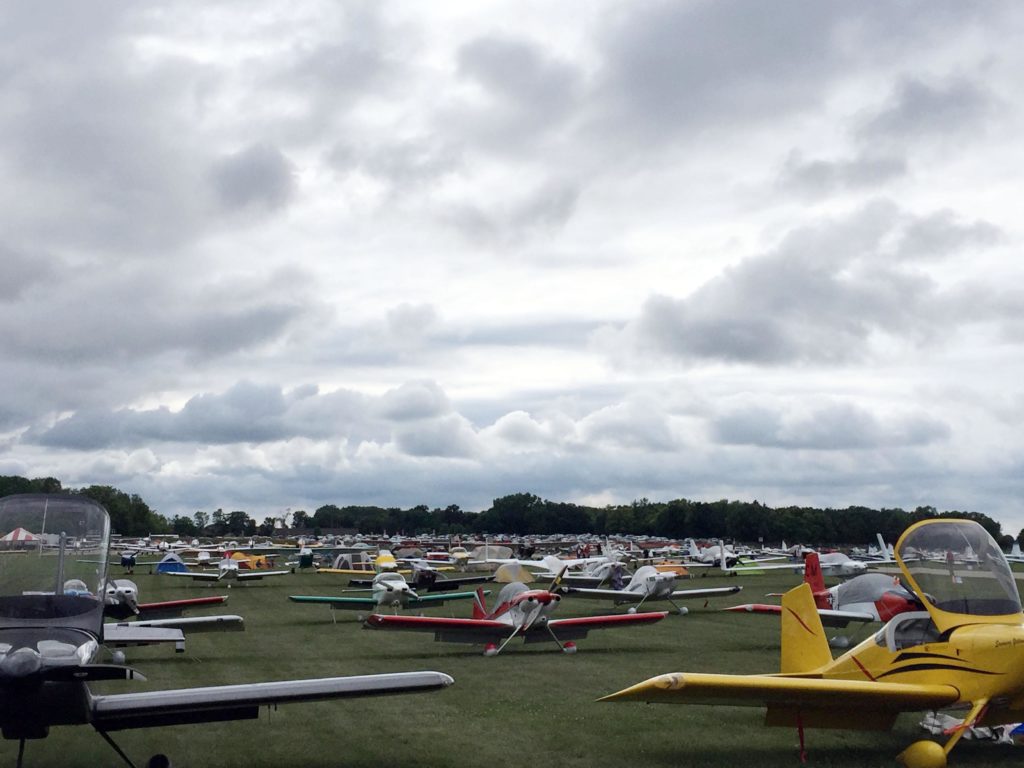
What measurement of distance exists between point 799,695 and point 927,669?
4.31 ft

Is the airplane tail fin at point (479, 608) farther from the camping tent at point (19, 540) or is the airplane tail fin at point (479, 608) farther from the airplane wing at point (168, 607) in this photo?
the camping tent at point (19, 540)

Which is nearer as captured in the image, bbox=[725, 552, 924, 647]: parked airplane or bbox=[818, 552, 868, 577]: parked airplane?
bbox=[725, 552, 924, 647]: parked airplane

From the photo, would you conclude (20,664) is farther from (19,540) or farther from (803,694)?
(803,694)

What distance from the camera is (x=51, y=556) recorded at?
329 inches

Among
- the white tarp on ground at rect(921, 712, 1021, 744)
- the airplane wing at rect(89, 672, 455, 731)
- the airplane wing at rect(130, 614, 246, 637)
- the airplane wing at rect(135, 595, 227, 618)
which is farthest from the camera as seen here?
the airplane wing at rect(135, 595, 227, 618)

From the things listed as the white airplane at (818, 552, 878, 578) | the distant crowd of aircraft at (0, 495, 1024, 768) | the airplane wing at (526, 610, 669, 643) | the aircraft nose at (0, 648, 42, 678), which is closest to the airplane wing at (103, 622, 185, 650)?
the distant crowd of aircraft at (0, 495, 1024, 768)

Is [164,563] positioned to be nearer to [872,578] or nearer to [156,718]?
[872,578]

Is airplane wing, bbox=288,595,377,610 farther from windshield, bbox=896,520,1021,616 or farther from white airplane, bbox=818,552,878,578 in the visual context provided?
white airplane, bbox=818,552,878,578

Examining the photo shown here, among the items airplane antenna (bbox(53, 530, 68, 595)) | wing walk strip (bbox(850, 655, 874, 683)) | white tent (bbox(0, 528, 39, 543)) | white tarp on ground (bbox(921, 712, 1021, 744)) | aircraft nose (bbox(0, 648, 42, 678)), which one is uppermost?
white tent (bbox(0, 528, 39, 543))

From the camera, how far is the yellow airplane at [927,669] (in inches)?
301

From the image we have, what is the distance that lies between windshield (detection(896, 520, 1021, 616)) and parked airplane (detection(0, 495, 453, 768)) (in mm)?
4535

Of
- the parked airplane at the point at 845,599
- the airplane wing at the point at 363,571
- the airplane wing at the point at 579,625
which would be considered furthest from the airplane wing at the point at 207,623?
the airplane wing at the point at 363,571

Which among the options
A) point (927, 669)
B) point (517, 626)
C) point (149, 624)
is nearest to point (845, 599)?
point (517, 626)

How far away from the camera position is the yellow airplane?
7.64 m
